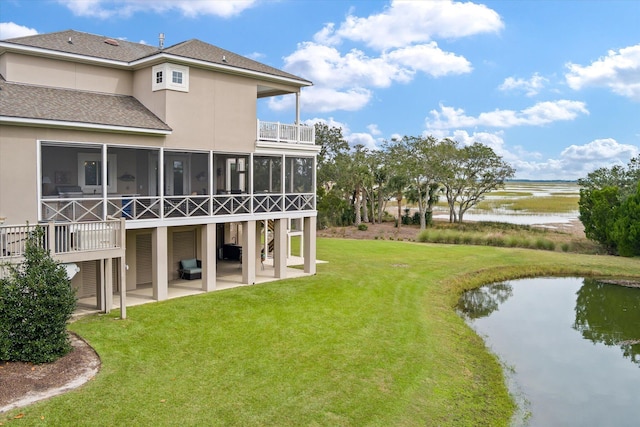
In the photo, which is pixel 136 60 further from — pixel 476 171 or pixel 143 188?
pixel 476 171

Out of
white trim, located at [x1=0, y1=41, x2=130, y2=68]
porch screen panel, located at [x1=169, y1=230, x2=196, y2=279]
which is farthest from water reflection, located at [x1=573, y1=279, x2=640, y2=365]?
white trim, located at [x1=0, y1=41, x2=130, y2=68]

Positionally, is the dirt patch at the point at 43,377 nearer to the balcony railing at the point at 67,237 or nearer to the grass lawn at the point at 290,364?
the grass lawn at the point at 290,364

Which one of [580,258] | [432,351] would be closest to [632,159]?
[580,258]

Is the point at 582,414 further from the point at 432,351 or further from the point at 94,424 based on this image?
the point at 94,424

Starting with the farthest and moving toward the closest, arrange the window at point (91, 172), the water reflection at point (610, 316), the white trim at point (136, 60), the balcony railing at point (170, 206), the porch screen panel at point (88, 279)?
the window at point (91, 172) < the water reflection at point (610, 316) < the porch screen panel at point (88, 279) < the white trim at point (136, 60) < the balcony railing at point (170, 206)

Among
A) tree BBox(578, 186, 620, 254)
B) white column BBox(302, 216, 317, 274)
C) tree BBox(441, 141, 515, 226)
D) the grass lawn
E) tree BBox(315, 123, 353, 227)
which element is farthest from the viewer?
tree BBox(441, 141, 515, 226)

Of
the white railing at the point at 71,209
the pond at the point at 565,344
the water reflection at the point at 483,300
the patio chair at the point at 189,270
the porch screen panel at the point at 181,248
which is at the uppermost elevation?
the white railing at the point at 71,209

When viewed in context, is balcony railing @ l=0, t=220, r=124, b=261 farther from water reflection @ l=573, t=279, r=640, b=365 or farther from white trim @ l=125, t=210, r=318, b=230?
water reflection @ l=573, t=279, r=640, b=365

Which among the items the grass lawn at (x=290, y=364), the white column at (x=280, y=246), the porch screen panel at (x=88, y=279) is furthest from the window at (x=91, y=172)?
the white column at (x=280, y=246)
